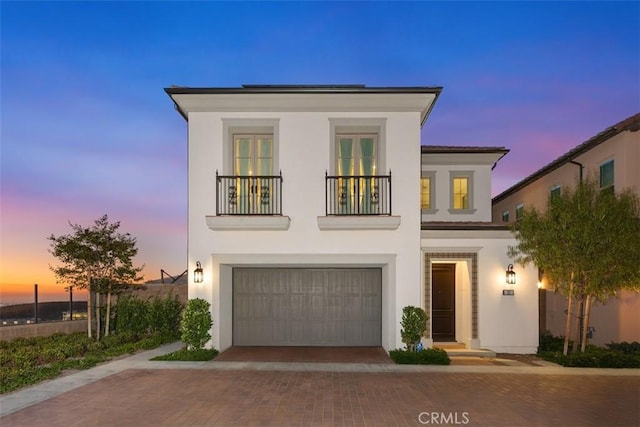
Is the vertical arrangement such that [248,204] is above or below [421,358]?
above

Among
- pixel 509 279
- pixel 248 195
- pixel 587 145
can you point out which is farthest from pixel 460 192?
pixel 248 195

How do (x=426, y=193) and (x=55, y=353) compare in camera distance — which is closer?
(x=55, y=353)

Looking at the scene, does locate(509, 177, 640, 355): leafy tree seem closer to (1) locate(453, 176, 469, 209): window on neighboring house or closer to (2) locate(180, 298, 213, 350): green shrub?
(1) locate(453, 176, 469, 209): window on neighboring house

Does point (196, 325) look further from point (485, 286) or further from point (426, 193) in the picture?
point (426, 193)

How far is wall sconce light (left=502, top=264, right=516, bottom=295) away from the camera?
10562 millimetres

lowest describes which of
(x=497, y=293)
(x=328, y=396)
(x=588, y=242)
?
(x=328, y=396)

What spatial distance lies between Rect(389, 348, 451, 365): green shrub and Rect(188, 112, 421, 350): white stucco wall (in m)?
0.79

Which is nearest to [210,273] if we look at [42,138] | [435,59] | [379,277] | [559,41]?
[379,277]

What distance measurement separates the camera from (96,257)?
11.8m

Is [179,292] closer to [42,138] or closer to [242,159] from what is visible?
[242,159]

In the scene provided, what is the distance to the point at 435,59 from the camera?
20219mm

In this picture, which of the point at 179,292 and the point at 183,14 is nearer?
the point at 183,14

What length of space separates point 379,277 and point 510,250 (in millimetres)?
3675

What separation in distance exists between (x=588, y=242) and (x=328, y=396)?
7.04m
